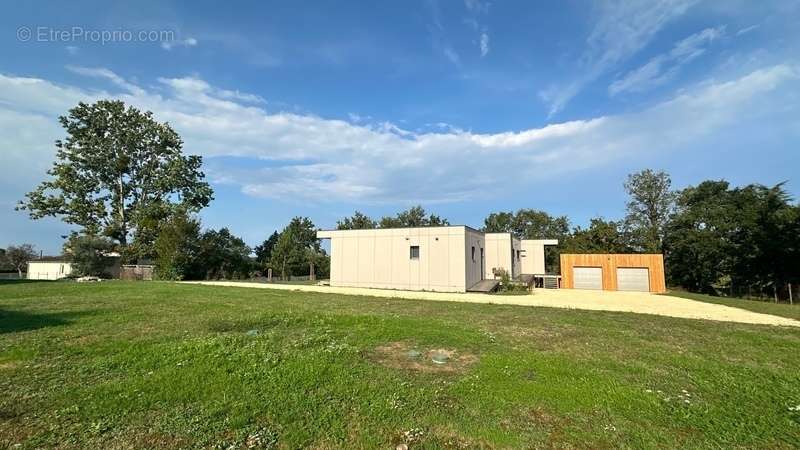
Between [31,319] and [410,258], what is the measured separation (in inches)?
602

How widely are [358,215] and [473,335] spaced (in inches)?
1760

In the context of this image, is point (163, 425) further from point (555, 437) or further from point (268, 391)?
point (555, 437)

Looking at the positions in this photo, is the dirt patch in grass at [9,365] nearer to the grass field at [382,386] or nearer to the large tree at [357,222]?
the grass field at [382,386]

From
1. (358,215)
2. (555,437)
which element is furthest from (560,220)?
(555,437)

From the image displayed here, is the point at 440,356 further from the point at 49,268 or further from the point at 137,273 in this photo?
the point at 49,268

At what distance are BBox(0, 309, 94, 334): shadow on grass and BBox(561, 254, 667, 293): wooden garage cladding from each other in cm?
2487

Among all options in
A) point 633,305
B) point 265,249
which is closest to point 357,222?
point 265,249

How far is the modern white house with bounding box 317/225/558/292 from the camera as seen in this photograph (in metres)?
20.0

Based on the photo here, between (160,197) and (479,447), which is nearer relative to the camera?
(479,447)

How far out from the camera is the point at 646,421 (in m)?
3.57

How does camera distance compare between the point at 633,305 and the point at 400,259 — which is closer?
the point at 633,305

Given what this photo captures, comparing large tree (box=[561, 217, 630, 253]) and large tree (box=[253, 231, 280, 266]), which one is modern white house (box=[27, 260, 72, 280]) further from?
large tree (box=[561, 217, 630, 253])

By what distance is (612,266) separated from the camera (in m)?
25.4

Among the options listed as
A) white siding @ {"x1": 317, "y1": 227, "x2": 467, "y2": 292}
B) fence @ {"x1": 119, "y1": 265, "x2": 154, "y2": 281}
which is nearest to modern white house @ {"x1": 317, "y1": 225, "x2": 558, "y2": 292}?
white siding @ {"x1": 317, "y1": 227, "x2": 467, "y2": 292}
